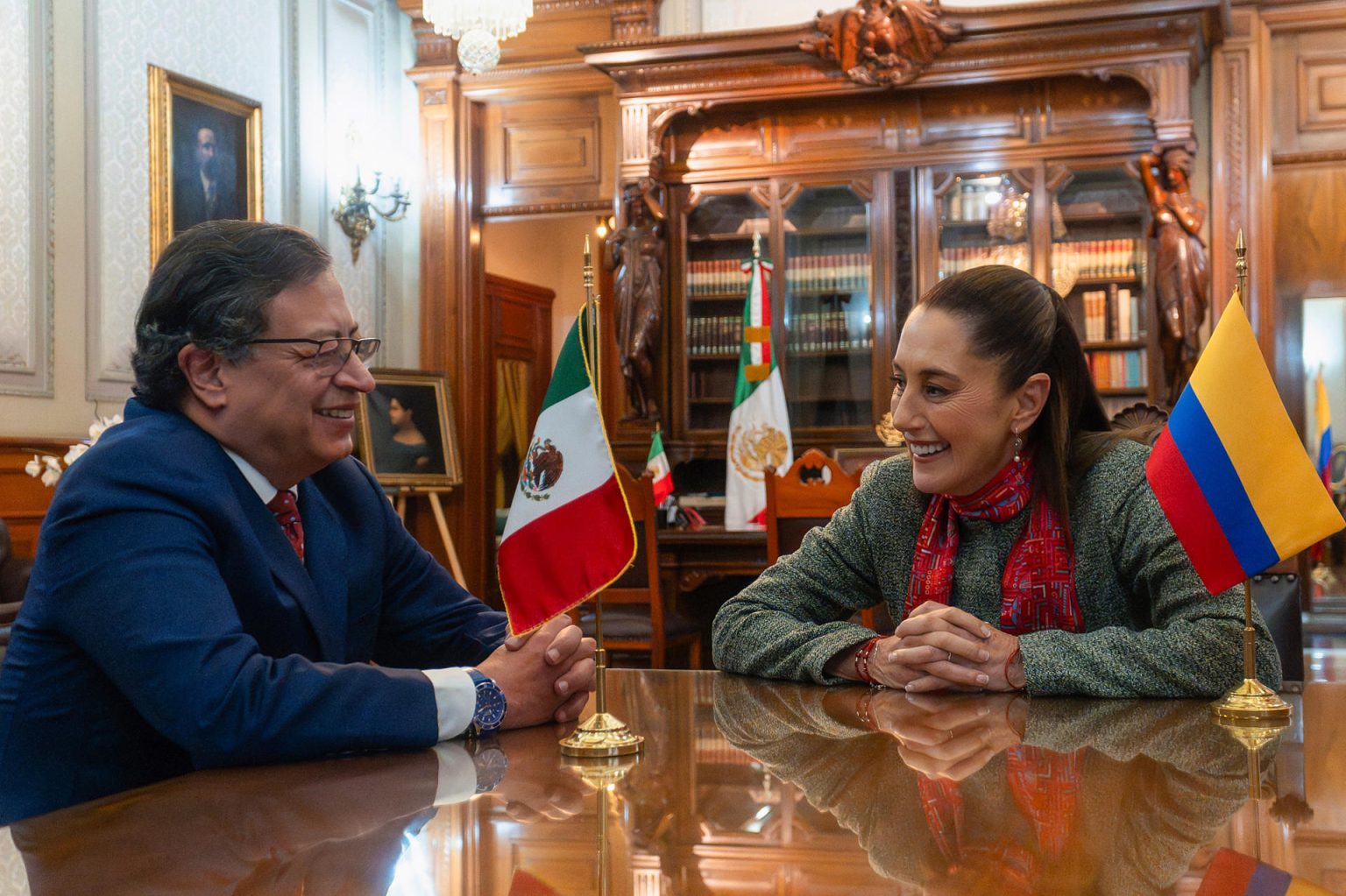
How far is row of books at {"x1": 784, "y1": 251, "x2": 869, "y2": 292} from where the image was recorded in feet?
20.8

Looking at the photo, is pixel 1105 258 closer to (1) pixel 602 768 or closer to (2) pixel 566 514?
(2) pixel 566 514

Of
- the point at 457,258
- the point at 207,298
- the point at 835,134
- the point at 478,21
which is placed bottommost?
the point at 207,298

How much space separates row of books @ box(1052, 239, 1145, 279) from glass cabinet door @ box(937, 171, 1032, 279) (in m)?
0.21

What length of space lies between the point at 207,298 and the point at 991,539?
1.10 m

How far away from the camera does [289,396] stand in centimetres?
153

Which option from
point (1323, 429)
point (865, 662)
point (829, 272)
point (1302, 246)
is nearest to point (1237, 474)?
point (865, 662)

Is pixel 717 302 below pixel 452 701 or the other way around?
the other way around

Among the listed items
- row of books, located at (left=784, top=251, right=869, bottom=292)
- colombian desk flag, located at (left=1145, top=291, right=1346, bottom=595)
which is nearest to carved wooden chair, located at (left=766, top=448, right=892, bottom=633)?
colombian desk flag, located at (left=1145, top=291, right=1346, bottom=595)

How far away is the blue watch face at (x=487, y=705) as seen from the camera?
139 centimetres

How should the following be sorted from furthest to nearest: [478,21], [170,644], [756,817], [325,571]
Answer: [478,21]
[325,571]
[170,644]
[756,817]

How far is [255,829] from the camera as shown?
98cm

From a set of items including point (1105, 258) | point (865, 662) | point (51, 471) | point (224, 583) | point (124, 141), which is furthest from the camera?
point (1105, 258)

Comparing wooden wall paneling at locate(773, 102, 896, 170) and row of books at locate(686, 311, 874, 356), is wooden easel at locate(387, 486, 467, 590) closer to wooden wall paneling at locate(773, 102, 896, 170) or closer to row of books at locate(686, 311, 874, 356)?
row of books at locate(686, 311, 874, 356)

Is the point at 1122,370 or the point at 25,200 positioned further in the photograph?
the point at 1122,370
